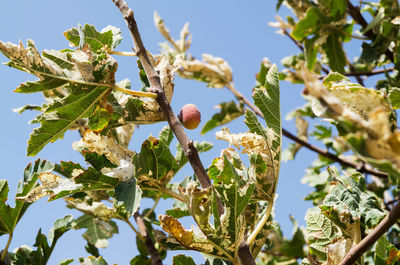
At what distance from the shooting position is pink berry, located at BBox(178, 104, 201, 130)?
161 centimetres

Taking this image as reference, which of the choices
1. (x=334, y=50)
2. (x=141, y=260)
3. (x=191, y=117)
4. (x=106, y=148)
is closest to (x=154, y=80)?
(x=191, y=117)

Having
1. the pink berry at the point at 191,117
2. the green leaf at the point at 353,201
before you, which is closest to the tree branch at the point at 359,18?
the green leaf at the point at 353,201

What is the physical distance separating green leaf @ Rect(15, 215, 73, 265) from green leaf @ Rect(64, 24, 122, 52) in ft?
3.82

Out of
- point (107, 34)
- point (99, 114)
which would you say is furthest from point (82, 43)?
point (99, 114)

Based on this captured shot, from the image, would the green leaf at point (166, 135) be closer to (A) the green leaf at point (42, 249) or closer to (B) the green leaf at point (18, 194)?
(B) the green leaf at point (18, 194)

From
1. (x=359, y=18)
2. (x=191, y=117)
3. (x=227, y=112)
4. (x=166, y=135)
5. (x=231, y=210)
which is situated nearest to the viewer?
(x=231, y=210)

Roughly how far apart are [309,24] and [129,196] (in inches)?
87.4

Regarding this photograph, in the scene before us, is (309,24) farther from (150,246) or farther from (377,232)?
(377,232)

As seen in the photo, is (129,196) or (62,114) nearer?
(129,196)

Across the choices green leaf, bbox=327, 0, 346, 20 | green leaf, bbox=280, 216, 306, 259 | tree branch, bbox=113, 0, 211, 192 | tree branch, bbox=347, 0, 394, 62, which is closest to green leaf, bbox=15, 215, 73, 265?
tree branch, bbox=113, 0, 211, 192

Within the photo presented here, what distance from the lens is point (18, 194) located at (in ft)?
7.00

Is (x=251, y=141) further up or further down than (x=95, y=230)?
further up

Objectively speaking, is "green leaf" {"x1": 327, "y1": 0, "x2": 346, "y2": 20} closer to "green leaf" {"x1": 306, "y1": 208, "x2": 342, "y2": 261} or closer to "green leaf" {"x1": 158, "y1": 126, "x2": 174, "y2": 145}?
"green leaf" {"x1": 158, "y1": 126, "x2": 174, "y2": 145}

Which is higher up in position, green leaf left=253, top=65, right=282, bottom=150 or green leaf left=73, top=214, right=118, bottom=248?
green leaf left=253, top=65, right=282, bottom=150
